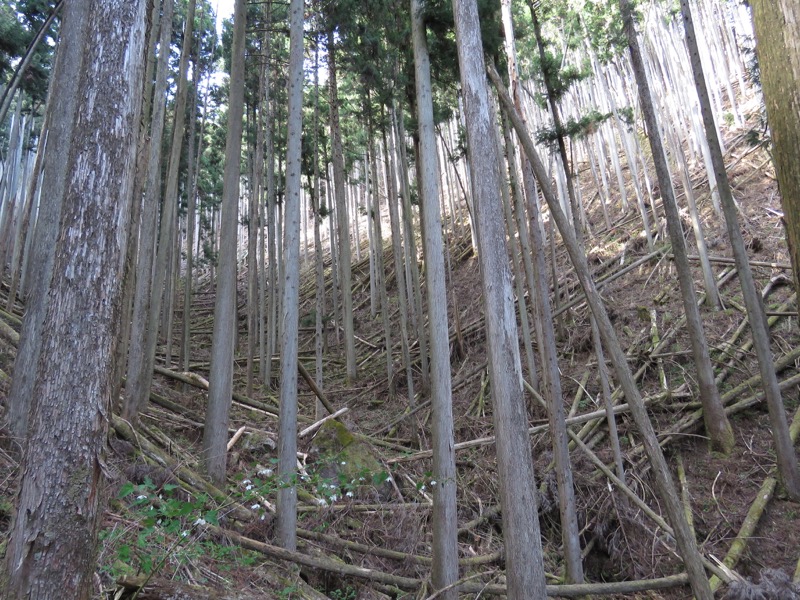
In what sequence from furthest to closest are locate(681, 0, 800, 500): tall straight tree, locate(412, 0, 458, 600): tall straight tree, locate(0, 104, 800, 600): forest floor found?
locate(681, 0, 800, 500): tall straight tree
locate(412, 0, 458, 600): tall straight tree
locate(0, 104, 800, 600): forest floor

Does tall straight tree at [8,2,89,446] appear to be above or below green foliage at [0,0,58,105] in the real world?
below

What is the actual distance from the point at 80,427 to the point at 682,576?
553 centimetres

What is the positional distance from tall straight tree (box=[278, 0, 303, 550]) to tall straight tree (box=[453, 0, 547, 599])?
2.14 m

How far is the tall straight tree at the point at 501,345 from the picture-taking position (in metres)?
3.27

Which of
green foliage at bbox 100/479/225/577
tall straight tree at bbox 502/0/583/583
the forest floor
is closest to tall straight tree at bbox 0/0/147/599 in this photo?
the forest floor

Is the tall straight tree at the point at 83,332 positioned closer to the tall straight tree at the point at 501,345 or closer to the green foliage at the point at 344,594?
the tall straight tree at the point at 501,345

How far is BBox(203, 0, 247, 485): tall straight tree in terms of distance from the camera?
20.2 feet

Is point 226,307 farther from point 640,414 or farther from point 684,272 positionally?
point 684,272

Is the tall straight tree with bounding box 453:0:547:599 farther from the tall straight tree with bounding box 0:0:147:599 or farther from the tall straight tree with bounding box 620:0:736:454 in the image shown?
the tall straight tree with bounding box 620:0:736:454

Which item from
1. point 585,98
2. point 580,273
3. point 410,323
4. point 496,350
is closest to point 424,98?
point 580,273

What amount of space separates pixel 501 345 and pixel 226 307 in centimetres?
421

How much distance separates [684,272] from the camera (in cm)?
687

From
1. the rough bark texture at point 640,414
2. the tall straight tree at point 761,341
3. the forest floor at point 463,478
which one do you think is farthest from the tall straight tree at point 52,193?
the tall straight tree at point 761,341

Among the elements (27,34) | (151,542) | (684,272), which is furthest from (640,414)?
(27,34)
